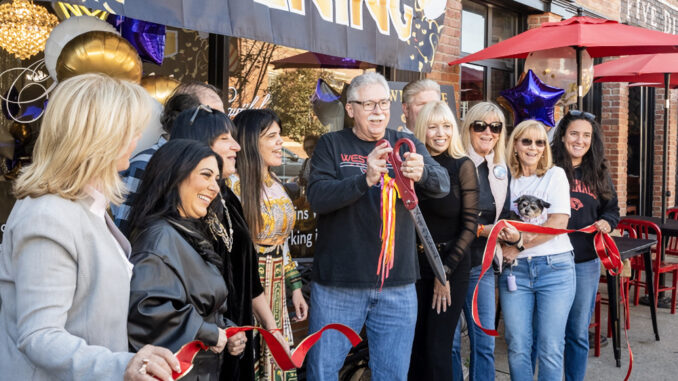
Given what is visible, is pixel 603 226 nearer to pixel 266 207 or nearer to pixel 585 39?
pixel 585 39

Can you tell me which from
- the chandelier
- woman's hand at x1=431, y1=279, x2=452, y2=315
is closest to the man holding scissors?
woman's hand at x1=431, y1=279, x2=452, y2=315

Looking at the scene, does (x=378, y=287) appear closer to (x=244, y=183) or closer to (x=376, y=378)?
(x=376, y=378)

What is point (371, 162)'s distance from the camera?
286 centimetres

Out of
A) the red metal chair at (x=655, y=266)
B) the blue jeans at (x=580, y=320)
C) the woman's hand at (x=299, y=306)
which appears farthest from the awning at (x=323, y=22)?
the red metal chair at (x=655, y=266)

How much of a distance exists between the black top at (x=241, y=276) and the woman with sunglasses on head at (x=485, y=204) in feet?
5.38

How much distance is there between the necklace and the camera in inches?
97.0

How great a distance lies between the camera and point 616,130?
9.92 meters

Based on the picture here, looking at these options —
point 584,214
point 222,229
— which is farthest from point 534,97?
point 222,229

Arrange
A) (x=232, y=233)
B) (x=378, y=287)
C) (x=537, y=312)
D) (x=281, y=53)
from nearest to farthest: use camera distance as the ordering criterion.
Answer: (x=232, y=233) < (x=378, y=287) < (x=537, y=312) < (x=281, y=53)

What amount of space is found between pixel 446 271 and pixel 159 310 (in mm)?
1998

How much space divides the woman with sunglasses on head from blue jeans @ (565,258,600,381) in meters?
0.59

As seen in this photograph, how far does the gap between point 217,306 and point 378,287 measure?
1158 millimetres

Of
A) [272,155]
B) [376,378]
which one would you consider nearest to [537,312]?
[376,378]

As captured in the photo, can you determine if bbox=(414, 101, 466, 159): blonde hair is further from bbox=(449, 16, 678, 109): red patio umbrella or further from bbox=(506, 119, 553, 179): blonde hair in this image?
bbox=(449, 16, 678, 109): red patio umbrella
